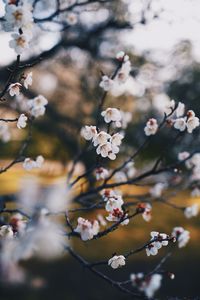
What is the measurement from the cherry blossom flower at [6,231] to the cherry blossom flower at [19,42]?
3.65 ft

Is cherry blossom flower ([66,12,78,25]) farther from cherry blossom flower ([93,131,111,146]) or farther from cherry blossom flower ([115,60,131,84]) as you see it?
cherry blossom flower ([93,131,111,146])

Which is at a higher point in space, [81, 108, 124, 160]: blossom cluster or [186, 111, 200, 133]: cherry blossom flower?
[81, 108, 124, 160]: blossom cluster

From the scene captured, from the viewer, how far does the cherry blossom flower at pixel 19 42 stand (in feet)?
6.65

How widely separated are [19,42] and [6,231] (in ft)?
4.05

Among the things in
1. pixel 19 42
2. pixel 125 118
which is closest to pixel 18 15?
pixel 19 42

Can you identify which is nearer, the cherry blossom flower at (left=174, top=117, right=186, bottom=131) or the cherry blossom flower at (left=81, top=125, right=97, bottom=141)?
Result: the cherry blossom flower at (left=81, top=125, right=97, bottom=141)

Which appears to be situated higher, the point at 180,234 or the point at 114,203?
the point at 114,203

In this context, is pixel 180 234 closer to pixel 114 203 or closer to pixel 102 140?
pixel 114 203

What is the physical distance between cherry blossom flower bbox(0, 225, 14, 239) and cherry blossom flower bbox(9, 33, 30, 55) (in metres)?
1.11

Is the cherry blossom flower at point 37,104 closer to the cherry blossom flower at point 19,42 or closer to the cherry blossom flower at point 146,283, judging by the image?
the cherry blossom flower at point 19,42

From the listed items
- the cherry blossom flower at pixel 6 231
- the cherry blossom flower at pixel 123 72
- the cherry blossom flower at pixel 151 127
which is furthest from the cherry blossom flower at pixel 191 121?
the cherry blossom flower at pixel 6 231

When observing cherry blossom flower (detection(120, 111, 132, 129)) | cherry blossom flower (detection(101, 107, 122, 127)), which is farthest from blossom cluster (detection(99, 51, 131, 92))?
cherry blossom flower (detection(120, 111, 132, 129))

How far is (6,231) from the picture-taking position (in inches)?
103

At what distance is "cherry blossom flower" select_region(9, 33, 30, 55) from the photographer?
2.03 metres
